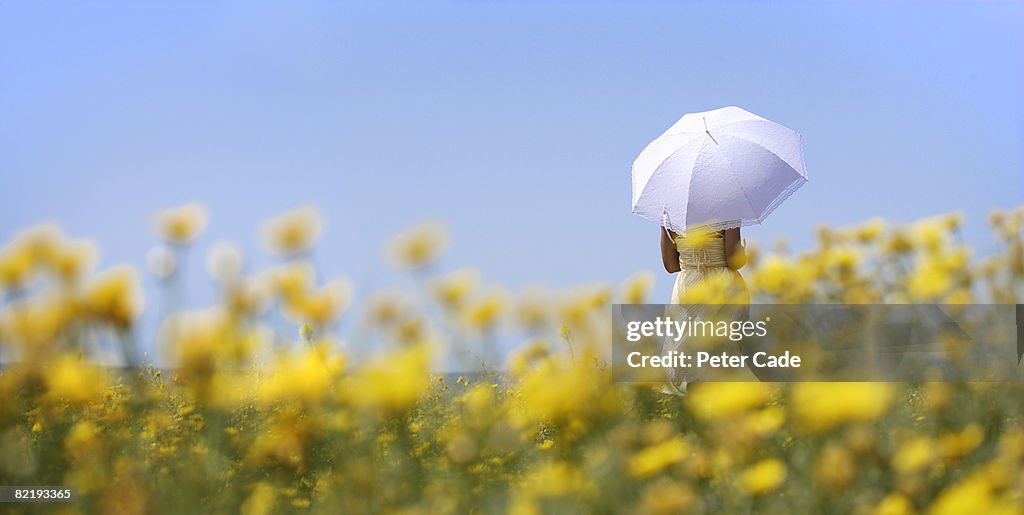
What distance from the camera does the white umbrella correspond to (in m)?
4.02

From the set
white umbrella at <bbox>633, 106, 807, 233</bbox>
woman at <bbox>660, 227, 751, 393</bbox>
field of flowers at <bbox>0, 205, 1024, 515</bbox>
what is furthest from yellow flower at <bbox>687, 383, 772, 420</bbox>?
white umbrella at <bbox>633, 106, 807, 233</bbox>

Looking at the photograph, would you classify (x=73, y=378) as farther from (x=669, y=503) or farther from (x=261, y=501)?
(x=669, y=503)

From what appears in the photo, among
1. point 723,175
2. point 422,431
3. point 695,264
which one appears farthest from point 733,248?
point 422,431

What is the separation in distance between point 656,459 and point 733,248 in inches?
96.6

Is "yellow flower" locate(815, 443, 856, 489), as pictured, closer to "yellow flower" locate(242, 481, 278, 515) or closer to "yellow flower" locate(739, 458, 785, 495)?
"yellow flower" locate(739, 458, 785, 495)

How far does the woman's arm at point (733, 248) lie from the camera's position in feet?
13.6

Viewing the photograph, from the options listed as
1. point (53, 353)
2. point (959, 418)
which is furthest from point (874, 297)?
point (53, 353)

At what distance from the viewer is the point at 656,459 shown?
1.88m

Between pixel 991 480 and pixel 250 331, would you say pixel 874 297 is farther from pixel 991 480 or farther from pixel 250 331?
pixel 250 331

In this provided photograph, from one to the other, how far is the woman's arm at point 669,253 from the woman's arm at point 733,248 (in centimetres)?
34

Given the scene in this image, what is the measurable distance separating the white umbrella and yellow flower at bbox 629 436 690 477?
220cm

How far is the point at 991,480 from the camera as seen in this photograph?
1796 mm

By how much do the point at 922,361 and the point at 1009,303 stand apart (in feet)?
1.61

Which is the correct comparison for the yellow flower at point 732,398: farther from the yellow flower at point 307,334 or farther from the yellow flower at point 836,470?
the yellow flower at point 307,334
